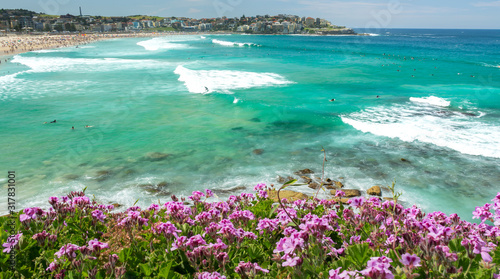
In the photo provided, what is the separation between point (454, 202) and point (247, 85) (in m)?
26.2

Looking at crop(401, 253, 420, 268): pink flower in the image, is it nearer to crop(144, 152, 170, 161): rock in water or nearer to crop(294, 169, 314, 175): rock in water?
crop(294, 169, 314, 175): rock in water

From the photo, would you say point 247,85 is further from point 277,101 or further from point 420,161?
point 420,161

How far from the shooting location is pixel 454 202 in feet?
36.1

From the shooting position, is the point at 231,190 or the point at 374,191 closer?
the point at 374,191

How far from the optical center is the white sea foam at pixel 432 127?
16.4 m

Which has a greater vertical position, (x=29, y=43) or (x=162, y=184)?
(x=29, y=43)

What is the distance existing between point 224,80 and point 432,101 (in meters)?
21.7

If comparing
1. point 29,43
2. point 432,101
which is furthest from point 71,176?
point 29,43

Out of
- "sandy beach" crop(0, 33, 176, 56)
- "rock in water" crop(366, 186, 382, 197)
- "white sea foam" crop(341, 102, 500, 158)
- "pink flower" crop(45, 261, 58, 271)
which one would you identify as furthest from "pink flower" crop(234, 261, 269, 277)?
"sandy beach" crop(0, 33, 176, 56)

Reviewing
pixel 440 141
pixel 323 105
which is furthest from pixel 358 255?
pixel 323 105

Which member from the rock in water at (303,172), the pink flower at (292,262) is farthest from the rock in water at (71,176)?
the pink flower at (292,262)

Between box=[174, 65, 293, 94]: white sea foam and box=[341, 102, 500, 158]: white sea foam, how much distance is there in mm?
14126

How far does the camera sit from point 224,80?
126ft

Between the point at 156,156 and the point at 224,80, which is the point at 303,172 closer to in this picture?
the point at 156,156
